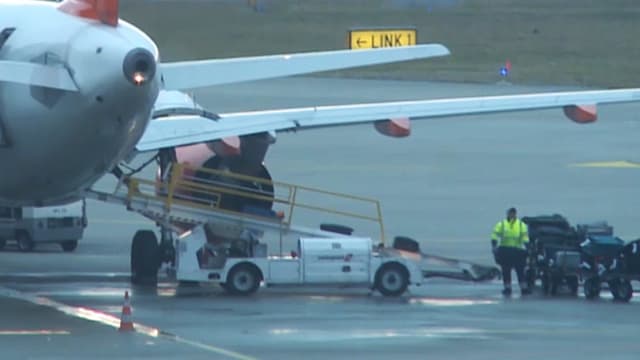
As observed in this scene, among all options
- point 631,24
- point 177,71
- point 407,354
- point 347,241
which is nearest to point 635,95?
point 347,241

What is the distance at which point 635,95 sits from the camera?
3956 cm

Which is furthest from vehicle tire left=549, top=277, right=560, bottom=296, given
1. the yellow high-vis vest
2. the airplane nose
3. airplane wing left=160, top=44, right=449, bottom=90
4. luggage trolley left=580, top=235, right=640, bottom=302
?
the airplane nose

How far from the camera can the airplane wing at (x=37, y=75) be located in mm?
29531

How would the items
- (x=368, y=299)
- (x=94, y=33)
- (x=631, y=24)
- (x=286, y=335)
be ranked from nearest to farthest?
(x=286, y=335), (x=94, y=33), (x=368, y=299), (x=631, y=24)

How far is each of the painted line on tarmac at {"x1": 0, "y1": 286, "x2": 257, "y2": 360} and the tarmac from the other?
4 cm

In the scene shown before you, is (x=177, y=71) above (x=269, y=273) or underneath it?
above

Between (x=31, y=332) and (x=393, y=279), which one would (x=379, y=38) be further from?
(x=31, y=332)

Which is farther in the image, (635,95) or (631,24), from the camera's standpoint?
(631,24)

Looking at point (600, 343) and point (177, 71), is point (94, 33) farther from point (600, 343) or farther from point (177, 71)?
point (600, 343)

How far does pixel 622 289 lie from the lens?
34.4 meters

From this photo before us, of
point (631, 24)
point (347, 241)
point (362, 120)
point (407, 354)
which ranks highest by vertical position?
point (631, 24)

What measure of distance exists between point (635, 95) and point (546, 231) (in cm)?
468

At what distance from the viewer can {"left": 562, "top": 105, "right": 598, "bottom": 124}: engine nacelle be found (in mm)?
39844

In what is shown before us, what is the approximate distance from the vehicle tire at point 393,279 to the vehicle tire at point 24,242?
10152 mm
